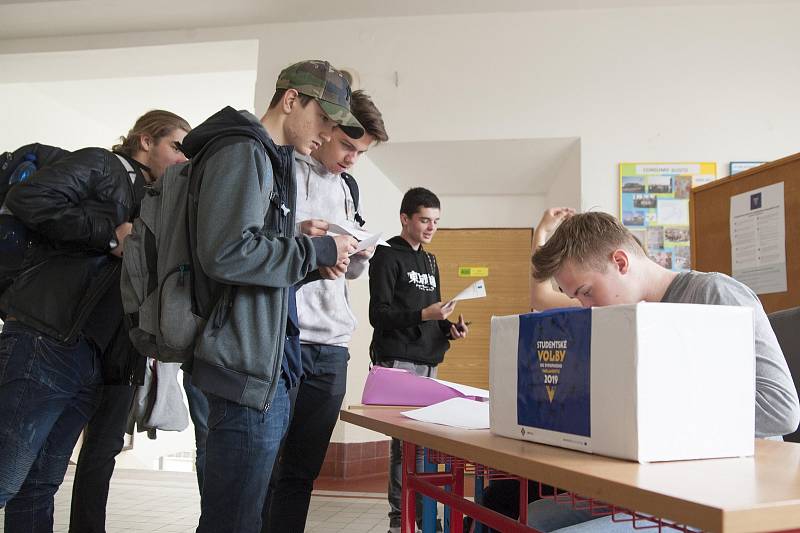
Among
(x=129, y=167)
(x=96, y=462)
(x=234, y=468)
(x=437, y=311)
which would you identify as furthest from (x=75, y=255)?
(x=437, y=311)

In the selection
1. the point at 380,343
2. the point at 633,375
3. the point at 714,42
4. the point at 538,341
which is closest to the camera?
the point at 633,375

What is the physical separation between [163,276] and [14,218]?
0.73m

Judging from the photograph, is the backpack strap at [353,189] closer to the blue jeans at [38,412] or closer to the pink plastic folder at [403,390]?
the pink plastic folder at [403,390]

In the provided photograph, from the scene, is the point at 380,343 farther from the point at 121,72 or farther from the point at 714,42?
the point at 121,72

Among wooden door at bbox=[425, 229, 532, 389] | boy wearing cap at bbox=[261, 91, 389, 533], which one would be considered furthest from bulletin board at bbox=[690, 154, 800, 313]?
wooden door at bbox=[425, 229, 532, 389]

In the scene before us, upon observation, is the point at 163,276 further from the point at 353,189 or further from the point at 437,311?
the point at 437,311

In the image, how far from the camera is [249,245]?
1.20m

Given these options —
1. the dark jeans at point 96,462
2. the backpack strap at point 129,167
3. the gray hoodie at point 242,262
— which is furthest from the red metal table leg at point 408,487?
the backpack strap at point 129,167

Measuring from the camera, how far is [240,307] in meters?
1.21

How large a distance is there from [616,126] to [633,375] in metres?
3.42

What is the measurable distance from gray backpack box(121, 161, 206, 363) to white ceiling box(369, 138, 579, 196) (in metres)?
2.90

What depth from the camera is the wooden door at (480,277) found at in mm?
4738

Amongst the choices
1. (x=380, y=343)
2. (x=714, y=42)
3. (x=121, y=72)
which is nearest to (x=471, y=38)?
(x=714, y=42)

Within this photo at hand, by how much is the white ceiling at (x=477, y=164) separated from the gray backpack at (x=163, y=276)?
2.90 m
